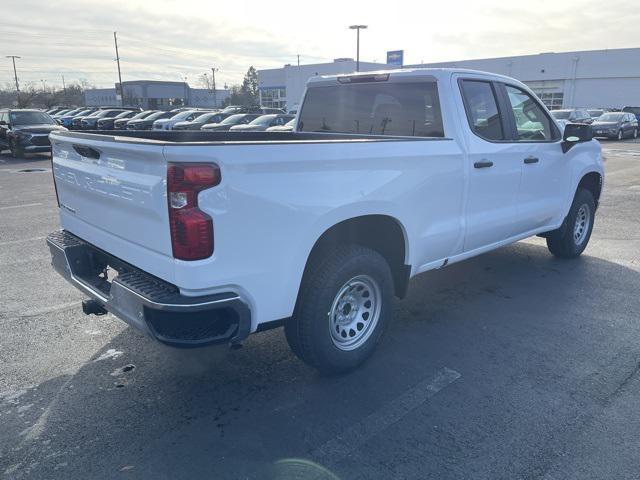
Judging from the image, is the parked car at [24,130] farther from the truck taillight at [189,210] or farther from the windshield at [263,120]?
the truck taillight at [189,210]

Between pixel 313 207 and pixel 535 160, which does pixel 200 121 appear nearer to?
pixel 535 160

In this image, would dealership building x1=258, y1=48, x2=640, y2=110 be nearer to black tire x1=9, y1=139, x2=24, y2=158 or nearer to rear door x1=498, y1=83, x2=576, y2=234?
black tire x1=9, y1=139, x2=24, y2=158

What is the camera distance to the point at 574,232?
6223 millimetres

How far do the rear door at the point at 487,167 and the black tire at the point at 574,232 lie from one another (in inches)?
63.1

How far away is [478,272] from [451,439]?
330 cm

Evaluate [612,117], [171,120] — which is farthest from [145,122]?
[612,117]

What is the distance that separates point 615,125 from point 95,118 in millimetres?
31282

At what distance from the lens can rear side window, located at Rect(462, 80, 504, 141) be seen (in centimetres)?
431

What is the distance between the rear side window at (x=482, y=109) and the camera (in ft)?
14.1

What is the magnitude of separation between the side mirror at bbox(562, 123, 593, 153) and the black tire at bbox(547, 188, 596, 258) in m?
0.89

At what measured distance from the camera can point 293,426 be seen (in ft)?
9.91

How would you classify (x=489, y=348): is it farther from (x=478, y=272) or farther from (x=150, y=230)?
(x=150, y=230)

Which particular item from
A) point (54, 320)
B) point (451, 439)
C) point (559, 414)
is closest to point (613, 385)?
point (559, 414)

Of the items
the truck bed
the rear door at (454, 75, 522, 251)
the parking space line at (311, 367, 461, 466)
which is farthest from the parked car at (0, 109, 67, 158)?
the parking space line at (311, 367, 461, 466)
